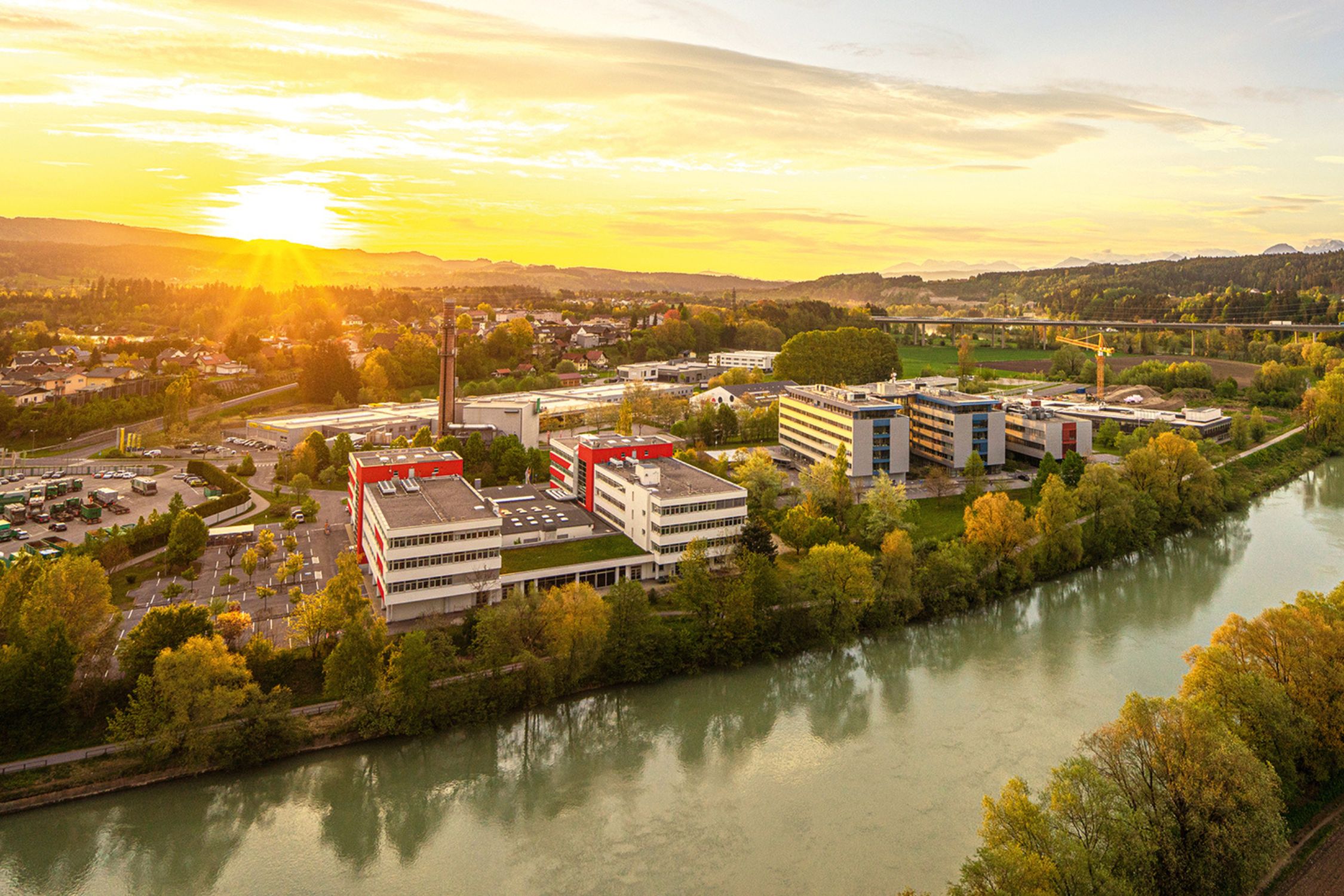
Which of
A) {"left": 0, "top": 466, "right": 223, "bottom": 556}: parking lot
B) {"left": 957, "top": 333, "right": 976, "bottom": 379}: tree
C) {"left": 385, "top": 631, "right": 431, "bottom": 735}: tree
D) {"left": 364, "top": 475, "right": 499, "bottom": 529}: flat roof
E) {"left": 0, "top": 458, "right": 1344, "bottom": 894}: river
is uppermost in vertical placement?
{"left": 957, "top": 333, "right": 976, "bottom": 379}: tree

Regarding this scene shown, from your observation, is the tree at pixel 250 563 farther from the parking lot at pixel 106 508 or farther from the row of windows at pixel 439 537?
the parking lot at pixel 106 508

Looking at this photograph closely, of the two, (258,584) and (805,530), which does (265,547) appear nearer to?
(258,584)

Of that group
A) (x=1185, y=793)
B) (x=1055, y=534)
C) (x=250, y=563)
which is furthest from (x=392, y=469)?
(x=1185, y=793)

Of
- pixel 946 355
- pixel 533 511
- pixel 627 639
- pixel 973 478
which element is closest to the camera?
pixel 627 639

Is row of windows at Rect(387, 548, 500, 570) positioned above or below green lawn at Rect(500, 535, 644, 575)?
above

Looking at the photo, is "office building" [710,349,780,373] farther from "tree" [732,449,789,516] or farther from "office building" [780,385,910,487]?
"tree" [732,449,789,516]

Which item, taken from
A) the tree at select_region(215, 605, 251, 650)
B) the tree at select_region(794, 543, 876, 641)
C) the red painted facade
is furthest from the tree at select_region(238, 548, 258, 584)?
the tree at select_region(794, 543, 876, 641)

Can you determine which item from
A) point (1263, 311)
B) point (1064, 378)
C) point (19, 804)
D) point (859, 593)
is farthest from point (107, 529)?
point (1263, 311)
